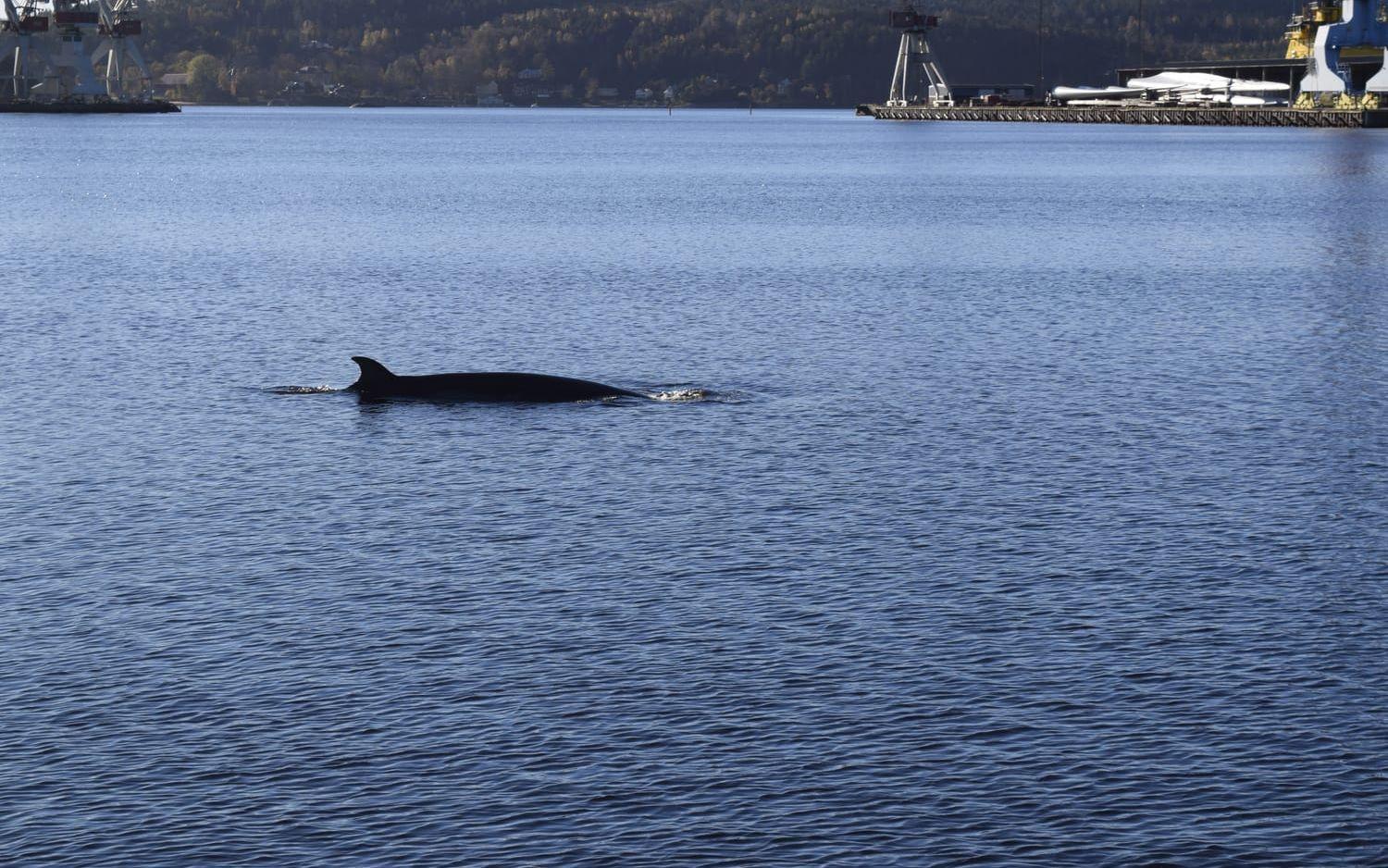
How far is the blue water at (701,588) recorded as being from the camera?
23484 mm

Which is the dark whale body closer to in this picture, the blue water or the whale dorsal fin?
the whale dorsal fin

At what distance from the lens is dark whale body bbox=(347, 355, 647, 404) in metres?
51.2

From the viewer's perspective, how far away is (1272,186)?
Answer: 16400cm

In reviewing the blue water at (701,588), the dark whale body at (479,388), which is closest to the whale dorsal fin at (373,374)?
the dark whale body at (479,388)

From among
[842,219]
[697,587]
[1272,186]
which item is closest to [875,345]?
[697,587]

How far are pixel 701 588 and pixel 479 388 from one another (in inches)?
757

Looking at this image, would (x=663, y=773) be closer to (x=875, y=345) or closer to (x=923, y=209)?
(x=875, y=345)

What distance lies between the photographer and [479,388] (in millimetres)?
51375

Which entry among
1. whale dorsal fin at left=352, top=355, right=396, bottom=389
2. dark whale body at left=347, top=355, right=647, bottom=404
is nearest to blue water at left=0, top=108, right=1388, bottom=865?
dark whale body at left=347, top=355, right=647, bottom=404

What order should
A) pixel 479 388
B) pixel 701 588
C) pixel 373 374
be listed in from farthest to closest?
1. pixel 373 374
2. pixel 479 388
3. pixel 701 588

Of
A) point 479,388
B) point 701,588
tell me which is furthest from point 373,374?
point 701,588

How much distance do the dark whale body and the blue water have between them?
1084 millimetres

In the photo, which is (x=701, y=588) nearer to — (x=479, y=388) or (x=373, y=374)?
(x=479, y=388)

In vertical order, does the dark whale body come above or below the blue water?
above
